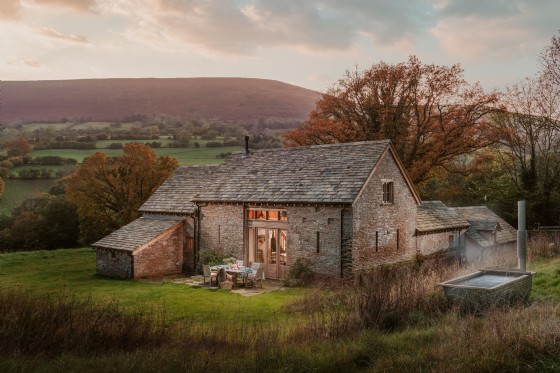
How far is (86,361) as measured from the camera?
292 inches

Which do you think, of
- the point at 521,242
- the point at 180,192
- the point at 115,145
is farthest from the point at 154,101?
the point at 521,242

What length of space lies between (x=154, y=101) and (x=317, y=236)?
39.9 meters

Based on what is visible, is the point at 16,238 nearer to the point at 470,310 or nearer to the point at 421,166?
the point at 421,166

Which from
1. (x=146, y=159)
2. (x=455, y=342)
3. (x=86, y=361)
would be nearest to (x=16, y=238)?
(x=146, y=159)

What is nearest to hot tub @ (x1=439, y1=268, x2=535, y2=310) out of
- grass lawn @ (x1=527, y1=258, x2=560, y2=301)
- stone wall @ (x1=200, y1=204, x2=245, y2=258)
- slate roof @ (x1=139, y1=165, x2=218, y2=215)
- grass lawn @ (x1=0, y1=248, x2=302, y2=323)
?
grass lawn @ (x1=527, y1=258, x2=560, y2=301)

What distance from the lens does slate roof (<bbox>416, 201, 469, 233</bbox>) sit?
2502 centimetres

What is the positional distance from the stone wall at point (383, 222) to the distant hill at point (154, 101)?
26.3m

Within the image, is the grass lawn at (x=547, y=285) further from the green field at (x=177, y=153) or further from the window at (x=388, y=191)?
the green field at (x=177, y=153)

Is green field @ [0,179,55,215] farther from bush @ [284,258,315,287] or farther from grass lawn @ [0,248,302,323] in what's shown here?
bush @ [284,258,315,287]

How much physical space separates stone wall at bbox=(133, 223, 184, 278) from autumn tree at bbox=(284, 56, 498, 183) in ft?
50.0

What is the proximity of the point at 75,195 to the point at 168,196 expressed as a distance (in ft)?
39.1

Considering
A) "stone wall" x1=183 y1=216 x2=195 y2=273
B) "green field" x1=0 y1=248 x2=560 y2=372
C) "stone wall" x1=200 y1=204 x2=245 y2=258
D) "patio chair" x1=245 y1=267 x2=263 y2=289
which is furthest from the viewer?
"stone wall" x1=183 y1=216 x2=195 y2=273

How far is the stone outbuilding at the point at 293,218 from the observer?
19828mm

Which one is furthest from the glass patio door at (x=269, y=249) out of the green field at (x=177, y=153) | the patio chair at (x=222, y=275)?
the green field at (x=177, y=153)
